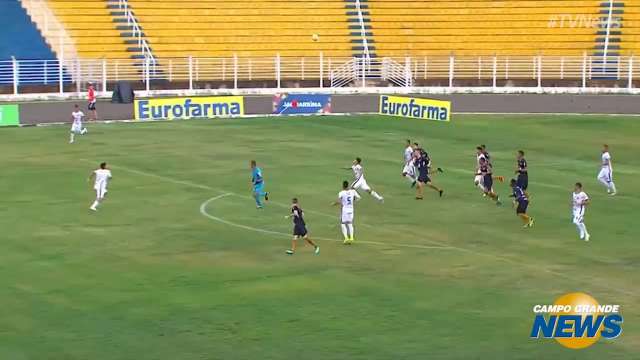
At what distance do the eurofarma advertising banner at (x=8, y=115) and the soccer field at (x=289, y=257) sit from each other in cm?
729

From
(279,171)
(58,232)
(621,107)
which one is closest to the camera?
(58,232)

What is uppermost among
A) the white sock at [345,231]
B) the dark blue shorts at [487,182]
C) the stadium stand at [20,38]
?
the stadium stand at [20,38]

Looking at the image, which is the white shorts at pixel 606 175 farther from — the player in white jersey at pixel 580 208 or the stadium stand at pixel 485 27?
the stadium stand at pixel 485 27

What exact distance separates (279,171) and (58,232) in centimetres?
1346

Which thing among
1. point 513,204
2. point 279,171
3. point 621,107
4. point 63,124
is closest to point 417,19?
point 621,107

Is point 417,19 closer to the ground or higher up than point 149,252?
higher up

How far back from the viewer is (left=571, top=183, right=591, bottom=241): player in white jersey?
35.5 meters

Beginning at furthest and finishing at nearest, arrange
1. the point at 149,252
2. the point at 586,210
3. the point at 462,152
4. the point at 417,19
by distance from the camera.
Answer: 1. the point at 417,19
2. the point at 462,152
3. the point at 586,210
4. the point at 149,252

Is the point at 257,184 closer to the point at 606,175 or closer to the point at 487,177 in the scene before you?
the point at 487,177

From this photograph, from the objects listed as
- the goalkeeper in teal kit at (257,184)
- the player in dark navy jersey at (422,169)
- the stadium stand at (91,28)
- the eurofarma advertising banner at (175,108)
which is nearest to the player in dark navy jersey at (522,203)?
the player in dark navy jersey at (422,169)

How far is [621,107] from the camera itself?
73500 mm

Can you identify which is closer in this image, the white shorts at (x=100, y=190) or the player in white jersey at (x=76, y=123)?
the white shorts at (x=100, y=190)

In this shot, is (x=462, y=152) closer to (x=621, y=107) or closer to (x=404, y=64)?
(x=621, y=107)

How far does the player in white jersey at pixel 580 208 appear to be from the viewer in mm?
35531
